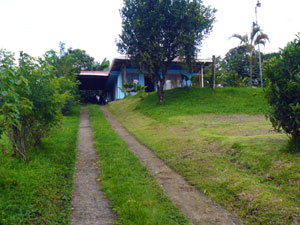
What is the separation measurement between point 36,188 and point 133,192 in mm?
1607

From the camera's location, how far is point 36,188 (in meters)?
4.10

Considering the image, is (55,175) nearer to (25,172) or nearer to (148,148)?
(25,172)

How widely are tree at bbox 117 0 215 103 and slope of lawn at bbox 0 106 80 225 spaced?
10562 mm

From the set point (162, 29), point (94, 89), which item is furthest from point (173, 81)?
point (94, 89)

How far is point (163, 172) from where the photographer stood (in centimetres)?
548

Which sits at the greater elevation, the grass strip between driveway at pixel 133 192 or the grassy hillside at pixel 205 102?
the grassy hillside at pixel 205 102

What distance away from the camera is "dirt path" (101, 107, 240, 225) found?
138 inches

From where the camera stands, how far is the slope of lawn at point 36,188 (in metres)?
3.35

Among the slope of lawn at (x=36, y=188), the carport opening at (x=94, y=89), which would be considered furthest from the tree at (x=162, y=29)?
the carport opening at (x=94, y=89)

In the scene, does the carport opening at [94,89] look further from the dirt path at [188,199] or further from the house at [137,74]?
the dirt path at [188,199]

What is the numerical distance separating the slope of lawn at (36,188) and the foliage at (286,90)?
14.1 feet

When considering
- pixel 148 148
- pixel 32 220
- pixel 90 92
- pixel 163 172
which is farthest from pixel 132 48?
pixel 90 92

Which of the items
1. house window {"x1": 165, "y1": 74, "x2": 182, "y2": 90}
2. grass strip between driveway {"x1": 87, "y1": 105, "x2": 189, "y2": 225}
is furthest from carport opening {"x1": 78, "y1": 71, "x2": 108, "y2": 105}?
grass strip between driveway {"x1": 87, "y1": 105, "x2": 189, "y2": 225}

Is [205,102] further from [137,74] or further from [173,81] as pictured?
[137,74]
